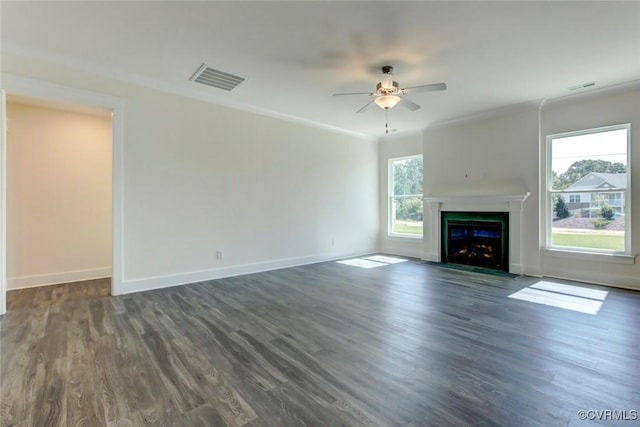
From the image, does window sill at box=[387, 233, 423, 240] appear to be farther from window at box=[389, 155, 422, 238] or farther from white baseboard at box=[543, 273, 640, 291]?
white baseboard at box=[543, 273, 640, 291]

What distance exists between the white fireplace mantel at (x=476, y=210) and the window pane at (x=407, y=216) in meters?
0.32

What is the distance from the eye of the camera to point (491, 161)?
5535 millimetres

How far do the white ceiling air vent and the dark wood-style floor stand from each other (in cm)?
287

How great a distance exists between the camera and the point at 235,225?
16.5 ft

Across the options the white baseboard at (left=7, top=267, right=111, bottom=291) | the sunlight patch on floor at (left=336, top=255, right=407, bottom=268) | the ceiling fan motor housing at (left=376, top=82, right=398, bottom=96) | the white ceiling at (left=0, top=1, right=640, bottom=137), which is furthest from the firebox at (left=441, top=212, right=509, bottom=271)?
the white baseboard at (left=7, top=267, right=111, bottom=291)

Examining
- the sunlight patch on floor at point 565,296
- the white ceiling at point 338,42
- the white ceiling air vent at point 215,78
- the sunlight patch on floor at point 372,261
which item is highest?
the white ceiling air vent at point 215,78

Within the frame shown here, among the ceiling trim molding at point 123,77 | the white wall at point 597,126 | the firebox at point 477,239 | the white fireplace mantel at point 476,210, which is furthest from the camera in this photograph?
the firebox at point 477,239

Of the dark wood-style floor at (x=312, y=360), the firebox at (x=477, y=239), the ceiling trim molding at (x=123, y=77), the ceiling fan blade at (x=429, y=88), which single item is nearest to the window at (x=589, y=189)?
the firebox at (x=477, y=239)

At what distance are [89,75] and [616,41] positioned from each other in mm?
5965

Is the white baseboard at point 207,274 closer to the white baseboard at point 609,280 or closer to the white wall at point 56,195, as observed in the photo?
the white wall at point 56,195

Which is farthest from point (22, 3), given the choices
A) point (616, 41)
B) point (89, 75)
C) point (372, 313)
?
point (616, 41)

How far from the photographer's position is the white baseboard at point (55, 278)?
14.0ft

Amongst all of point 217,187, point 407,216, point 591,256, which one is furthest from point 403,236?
point 217,187

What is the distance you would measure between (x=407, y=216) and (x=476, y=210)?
1.64 m
